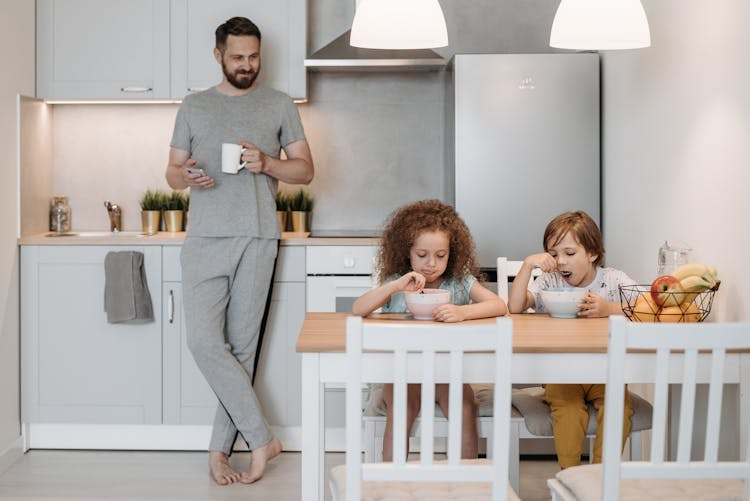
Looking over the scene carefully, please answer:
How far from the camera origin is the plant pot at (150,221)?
4570 mm

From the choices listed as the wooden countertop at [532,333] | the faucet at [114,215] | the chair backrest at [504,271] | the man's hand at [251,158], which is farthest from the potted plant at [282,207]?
the wooden countertop at [532,333]

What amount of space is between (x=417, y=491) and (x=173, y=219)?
261cm

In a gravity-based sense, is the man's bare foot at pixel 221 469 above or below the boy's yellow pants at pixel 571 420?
below

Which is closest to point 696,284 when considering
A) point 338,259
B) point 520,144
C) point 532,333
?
point 532,333

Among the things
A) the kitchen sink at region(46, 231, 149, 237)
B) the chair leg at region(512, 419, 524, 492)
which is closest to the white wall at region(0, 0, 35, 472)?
the kitchen sink at region(46, 231, 149, 237)

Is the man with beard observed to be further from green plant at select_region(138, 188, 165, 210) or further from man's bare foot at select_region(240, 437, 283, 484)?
green plant at select_region(138, 188, 165, 210)

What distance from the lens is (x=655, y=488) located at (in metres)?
2.29

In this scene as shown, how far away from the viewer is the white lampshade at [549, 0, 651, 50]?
A: 2.73 metres

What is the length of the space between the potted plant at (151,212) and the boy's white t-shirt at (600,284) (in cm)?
204

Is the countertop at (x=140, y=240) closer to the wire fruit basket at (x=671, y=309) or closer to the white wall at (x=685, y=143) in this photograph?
the white wall at (x=685, y=143)

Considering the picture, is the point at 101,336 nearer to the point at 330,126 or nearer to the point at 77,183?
the point at 77,183

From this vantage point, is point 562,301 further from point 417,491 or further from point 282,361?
point 282,361

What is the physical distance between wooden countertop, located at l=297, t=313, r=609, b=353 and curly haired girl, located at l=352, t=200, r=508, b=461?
0.06 meters

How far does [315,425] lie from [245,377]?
1.59m
